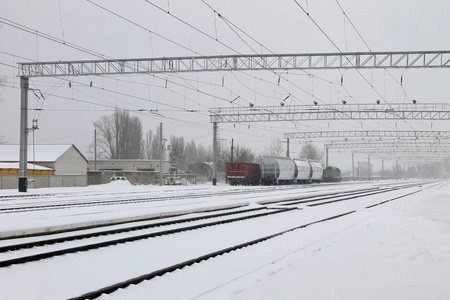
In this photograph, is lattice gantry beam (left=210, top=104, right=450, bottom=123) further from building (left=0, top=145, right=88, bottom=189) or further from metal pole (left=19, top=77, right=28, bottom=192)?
metal pole (left=19, top=77, right=28, bottom=192)

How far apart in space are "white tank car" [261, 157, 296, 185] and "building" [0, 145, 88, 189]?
21.2m

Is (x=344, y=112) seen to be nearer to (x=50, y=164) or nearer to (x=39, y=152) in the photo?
(x=50, y=164)

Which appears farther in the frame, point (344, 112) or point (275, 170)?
point (275, 170)

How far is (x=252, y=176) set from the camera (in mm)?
53375

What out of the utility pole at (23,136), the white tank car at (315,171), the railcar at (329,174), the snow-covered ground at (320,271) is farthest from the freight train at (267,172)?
the snow-covered ground at (320,271)

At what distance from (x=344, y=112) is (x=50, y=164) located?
111 ft

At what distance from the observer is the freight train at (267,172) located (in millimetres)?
51969

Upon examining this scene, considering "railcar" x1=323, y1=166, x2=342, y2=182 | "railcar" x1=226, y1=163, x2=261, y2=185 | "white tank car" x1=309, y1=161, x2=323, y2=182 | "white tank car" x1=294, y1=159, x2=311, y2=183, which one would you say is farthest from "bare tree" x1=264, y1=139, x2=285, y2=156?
"railcar" x1=226, y1=163, x2=261, y2=185

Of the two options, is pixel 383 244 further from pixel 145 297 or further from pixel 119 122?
pixel 119 122

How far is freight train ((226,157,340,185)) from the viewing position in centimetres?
5197

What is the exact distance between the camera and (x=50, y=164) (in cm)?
5269

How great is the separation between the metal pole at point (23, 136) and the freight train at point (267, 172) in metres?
25.9

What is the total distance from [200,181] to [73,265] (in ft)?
196

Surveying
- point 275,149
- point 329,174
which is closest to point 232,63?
point 329,174
